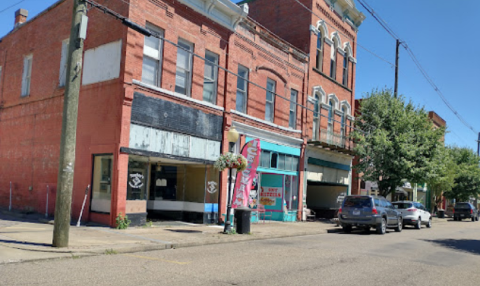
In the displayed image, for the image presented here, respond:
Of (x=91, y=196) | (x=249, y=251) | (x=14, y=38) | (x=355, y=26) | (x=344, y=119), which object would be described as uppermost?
(x=355, y=26)

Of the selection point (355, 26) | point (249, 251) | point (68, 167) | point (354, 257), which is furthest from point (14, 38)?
point (355, 26)

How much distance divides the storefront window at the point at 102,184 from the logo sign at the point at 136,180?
728mm

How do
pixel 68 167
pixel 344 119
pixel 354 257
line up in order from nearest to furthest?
pixel 68 167 < pixel 354 257 < pixel 344 119

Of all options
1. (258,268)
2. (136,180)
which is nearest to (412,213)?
(136,180)

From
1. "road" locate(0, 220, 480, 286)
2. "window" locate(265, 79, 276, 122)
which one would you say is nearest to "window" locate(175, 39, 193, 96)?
"window" locate(265, 79, 276, 122)

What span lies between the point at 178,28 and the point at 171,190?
263 inches

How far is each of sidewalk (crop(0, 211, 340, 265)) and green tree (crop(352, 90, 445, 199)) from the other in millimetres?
9818

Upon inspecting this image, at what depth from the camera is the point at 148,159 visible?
50.7 ft

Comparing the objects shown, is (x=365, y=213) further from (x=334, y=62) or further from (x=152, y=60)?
(x=334, y=62)

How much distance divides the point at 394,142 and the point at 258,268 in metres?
18.1

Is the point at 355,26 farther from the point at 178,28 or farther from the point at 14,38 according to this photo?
the point at 14,38

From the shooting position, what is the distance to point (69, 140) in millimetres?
9703

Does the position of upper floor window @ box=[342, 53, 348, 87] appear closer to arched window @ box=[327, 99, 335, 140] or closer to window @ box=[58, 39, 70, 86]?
arched window @ box=[327, 99, 335, 140]

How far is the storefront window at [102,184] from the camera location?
46.9 feet
